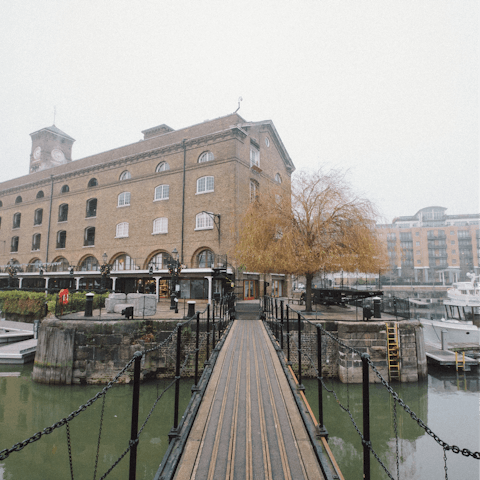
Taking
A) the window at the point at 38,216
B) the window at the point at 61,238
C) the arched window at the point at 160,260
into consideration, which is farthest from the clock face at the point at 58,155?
the arched window at the point at 160,260

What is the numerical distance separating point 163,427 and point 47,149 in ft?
154

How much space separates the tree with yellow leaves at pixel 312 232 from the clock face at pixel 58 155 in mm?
40756

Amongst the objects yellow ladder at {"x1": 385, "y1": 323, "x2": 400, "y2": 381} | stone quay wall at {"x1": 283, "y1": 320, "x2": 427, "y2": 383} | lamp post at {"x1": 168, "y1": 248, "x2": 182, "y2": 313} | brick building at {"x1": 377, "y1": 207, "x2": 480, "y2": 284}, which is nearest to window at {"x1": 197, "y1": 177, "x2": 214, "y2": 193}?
lamp post at {"x1": 168, "y1": 248, "x2": 182, "y2": 313}

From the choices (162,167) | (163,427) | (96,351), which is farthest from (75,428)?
(162,167)

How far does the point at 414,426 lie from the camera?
31.0ft

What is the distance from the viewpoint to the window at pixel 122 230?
27.0 metres

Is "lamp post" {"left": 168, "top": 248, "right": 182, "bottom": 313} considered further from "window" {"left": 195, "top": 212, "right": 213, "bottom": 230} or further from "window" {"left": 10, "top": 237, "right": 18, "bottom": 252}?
"window" {"left": 10, "top": 237, "right": 18, "bottom": 252}

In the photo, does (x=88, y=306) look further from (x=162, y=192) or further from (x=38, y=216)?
(x=38, y=216)

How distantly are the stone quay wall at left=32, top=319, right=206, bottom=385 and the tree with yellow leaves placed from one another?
18.0 feet

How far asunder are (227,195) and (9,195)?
101 feet

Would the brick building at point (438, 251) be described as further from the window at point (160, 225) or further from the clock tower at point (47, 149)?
the clock tower at point (47, 149)

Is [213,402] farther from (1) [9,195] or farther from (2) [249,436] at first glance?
(1) [9,195]

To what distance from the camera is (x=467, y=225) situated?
71.8m

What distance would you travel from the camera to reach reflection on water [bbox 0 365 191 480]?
23.7ft
